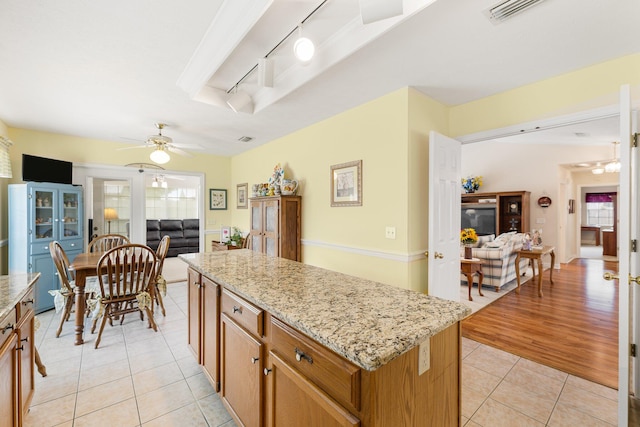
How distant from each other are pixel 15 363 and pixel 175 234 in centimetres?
670

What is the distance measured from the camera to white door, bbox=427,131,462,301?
264cm

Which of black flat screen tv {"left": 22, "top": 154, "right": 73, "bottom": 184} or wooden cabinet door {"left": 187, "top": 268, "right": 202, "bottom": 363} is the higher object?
black flat screen tv {"left": 22, "top": 154, "right": 73, "bottom": 184}

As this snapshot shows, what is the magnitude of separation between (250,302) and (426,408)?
888 mm

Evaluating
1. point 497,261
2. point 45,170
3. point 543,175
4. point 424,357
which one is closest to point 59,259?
point 45,170

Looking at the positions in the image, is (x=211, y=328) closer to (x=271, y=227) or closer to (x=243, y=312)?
(x=243, y=312)

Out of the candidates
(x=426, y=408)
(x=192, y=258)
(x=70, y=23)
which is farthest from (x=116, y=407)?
(x=70, y=23)

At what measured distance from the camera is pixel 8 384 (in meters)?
1.29

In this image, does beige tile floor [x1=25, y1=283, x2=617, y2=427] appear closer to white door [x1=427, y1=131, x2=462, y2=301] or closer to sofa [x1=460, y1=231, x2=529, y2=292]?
white door [x1=427, y1=131, x2=462, y2=301]

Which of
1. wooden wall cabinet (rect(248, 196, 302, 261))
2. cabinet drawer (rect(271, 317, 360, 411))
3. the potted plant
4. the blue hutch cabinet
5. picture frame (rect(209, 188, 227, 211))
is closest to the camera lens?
cabinet drawer (rect(271, 317, 360, 411))

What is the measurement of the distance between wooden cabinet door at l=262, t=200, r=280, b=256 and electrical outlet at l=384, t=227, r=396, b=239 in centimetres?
162

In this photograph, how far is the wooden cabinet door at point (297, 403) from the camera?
35.3 inches

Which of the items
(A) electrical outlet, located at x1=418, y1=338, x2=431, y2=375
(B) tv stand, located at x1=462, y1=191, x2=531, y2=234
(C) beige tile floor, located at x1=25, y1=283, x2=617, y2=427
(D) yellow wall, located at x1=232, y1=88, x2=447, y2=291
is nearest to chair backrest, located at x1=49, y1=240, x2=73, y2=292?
(C) beige tile floor, located at x1=25, y1=283, x2=617, y2=427

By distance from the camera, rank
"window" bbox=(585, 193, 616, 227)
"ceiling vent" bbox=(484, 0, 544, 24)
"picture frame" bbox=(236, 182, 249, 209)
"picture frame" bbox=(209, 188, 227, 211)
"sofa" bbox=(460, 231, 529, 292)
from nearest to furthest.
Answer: "ceiling vent" bbox=(484, 0, 544, 24)
"sofa" bbox=(460, 231, 529, 292)
"picture frame" bbox=(236, 182, 249, 209)
"picture frame" bbox=(209, 188, 227, 211)
"window" bbox=(585, 193, 616, 227)

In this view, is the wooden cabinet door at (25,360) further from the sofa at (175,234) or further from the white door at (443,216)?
the sofa at (175,234)
